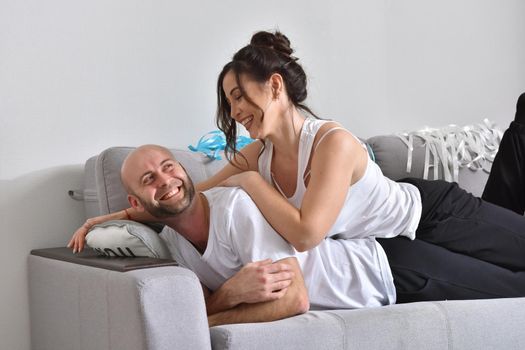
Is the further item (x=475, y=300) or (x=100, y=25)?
(x=100, y=25)

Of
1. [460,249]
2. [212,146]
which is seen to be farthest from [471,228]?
[212,146]

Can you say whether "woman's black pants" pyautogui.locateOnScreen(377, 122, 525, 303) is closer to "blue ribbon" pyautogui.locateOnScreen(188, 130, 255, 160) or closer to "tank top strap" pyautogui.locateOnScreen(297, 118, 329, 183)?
"tank top strap" pyautogui.locateOnScreen(297, 118, 329, 183)

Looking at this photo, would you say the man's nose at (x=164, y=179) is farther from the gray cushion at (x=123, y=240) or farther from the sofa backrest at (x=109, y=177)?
the sofa backrest at (x=109, y=177)

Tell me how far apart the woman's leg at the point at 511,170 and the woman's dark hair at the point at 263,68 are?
827 millimetres

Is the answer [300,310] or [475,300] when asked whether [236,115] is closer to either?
[300,310]

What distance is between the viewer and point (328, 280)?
6.98 ft

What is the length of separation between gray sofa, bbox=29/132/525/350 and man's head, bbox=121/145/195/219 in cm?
19

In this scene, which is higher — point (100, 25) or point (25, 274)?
point (100, 25)

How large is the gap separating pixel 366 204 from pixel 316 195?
27 cm

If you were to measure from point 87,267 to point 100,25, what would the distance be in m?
1.03

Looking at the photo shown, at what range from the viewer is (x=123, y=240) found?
2051 millimetres

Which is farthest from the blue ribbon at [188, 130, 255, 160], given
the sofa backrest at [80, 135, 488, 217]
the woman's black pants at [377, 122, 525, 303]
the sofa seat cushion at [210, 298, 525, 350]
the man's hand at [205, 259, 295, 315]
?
the sofa seat cushion at [210, 298, 525, 350]

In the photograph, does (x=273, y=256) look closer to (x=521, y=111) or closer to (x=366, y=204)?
(x=366, y=204)

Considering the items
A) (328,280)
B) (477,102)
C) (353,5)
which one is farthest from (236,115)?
(477,102)
